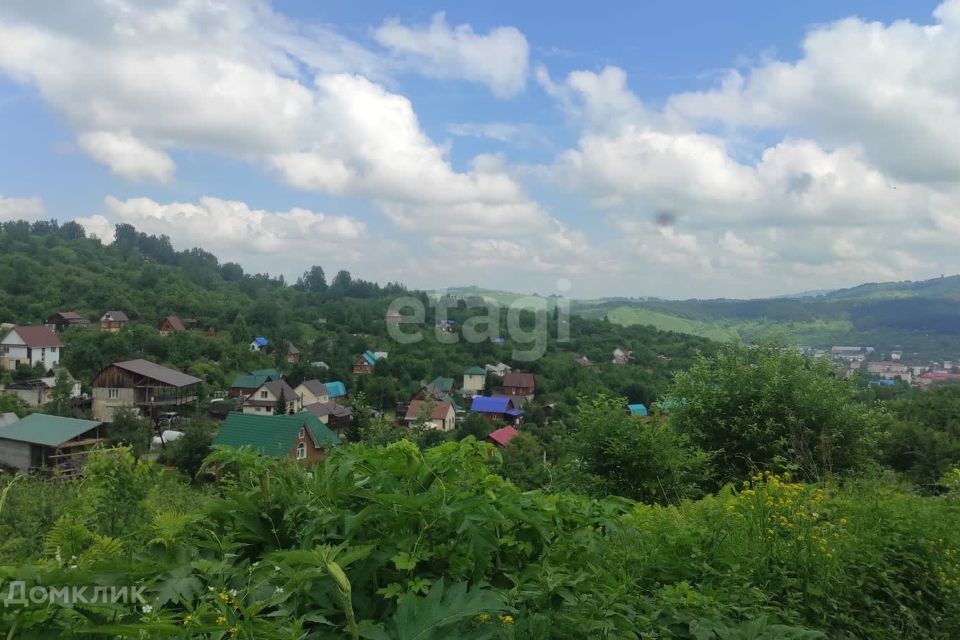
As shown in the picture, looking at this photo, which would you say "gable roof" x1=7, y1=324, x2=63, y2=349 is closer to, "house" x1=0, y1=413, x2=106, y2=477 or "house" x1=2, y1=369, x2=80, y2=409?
"house" x1=2, y1=369, x2=80, y2=409

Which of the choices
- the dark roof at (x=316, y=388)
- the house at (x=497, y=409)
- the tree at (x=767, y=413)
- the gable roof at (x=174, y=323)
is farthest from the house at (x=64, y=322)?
the tree at (x=767, y=413)

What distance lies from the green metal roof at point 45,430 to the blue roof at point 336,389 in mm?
19798

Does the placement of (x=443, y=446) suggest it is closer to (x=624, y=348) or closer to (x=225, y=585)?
(x=225, y=585)

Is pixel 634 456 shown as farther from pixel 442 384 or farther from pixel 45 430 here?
pixel 442 384

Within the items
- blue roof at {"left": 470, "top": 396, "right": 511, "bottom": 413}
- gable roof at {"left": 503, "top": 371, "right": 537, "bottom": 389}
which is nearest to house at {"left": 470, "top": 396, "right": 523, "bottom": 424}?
blue roof at {"left": 470, "top": 396, "right": 511, "bottom": 413}

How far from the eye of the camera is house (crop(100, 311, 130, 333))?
166 feet

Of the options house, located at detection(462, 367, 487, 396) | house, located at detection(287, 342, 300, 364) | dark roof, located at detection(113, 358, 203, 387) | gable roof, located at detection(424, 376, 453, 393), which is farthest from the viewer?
house, located at detection(287, 342, 300, 364)

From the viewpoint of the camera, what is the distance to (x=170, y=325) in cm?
5169

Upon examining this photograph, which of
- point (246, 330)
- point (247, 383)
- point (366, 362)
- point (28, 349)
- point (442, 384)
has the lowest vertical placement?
point (442, 384)

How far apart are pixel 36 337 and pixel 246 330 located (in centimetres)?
1669

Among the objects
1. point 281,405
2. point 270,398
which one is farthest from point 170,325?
point 281,405

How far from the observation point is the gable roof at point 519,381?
45125mm

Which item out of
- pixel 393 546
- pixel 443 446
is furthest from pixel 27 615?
pixel 443 446

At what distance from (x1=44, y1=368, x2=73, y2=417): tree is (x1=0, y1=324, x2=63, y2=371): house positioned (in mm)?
8638
